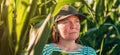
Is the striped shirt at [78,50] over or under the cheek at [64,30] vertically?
under

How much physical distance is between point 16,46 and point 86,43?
72 cm

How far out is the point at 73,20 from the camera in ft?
4.25

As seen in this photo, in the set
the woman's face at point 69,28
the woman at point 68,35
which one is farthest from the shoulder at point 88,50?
the woman's face at point 69,28

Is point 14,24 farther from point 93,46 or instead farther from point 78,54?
point 93,46

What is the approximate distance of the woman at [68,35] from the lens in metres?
1.26

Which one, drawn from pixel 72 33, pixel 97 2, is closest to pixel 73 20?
pixel 72 33

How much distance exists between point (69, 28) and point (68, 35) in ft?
0.08

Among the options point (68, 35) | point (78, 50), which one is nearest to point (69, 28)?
point (68, 35)

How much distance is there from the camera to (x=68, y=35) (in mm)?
1267

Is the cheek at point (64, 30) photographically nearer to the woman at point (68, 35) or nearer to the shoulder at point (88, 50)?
the woman at point (68, 35)

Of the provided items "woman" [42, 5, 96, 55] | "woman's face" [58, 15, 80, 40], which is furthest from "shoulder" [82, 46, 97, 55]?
"woman's face" [58, 15, 80, 40]

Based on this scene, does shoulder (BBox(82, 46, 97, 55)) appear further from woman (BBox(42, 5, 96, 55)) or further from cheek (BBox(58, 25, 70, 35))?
cheek (BBox(58, 25, 70, 35))

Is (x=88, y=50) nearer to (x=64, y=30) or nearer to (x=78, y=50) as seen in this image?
(x=78, y=50)

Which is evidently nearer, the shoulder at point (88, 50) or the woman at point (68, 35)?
the woman at point (68, 35)
